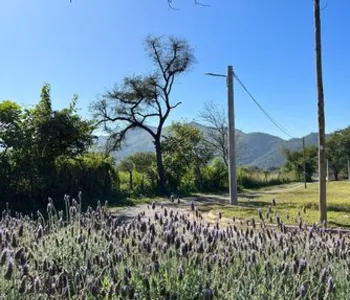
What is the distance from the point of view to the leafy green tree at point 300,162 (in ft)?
198

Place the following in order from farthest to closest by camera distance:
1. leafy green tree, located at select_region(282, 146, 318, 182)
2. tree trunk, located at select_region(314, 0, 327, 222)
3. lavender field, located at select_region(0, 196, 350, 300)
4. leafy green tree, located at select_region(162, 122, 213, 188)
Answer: leafy green tree, located at select_region(282, 146, 318, 182)
leafy green tree, located at select_region(162, 122, 213, 188)
tree trunk, located at select_region(314, 0, 327, 222)
lavender field, located at select_region(0, 196, 350, 300)

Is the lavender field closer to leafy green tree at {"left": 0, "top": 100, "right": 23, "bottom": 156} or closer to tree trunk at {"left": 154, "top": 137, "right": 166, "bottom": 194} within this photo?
leafy green tree at {"left": 0, "top": 100, "right": 23, "bottom": 156}

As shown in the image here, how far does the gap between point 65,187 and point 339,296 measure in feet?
59.7

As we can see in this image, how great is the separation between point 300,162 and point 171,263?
65.5 meters

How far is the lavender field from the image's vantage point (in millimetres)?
2914

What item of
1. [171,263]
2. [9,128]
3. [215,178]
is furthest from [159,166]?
[171,263]

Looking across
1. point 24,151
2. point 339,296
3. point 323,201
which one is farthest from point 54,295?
point 24,151

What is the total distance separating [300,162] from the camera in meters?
66.3

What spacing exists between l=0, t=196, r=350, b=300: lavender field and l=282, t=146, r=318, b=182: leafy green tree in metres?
54.9

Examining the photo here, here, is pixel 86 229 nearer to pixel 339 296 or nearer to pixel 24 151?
pixel 339 296

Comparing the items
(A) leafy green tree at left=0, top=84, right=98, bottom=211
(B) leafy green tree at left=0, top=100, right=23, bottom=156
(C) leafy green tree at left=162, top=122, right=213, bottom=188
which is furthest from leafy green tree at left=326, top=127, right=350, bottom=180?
(B) leafy green tree at left=0, top=100, right=23, bottom=156

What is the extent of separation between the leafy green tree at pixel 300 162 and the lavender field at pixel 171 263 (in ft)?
180

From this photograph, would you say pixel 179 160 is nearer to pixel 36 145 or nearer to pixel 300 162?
pixel 36 145

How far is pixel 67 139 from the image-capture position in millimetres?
20562
